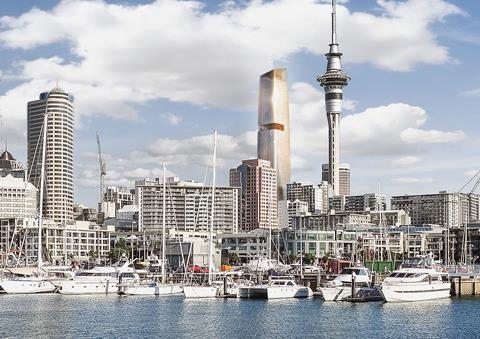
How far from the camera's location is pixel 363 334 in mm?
81625

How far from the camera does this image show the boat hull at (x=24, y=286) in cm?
12850

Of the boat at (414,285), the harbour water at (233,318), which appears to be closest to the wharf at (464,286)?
the harbour water at (233,318)

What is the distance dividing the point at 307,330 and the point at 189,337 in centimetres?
1209

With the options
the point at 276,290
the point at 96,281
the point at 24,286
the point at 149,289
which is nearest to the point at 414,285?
the point at 276,290

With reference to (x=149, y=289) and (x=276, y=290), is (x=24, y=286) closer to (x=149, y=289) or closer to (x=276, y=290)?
(x=149, y=289)

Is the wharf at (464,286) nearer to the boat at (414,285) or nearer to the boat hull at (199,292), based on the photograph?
the boat at (414,285)

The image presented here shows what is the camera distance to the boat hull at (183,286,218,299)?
4572 inches

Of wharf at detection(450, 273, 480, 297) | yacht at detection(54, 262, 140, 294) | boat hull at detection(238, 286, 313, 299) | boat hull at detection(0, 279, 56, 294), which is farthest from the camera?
boat hull at detection(0, 279, 56, 294)

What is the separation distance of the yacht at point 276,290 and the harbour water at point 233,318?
107 inches

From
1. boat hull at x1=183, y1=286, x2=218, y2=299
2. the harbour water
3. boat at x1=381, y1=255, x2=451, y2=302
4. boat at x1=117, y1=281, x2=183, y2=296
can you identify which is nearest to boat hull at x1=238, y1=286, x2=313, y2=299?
the harbour water

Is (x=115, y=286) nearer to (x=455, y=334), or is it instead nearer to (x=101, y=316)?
(x=101, y=316)

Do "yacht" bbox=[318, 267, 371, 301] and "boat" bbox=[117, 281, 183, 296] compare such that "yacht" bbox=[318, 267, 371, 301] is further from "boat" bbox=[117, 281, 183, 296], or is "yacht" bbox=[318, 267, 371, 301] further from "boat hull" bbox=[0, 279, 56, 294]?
"boat hull" bbox=[0, 279, 56, 294]

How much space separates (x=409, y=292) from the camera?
105500 millimetres

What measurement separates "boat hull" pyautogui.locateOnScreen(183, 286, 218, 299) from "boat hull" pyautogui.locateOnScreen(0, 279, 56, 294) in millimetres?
24358
